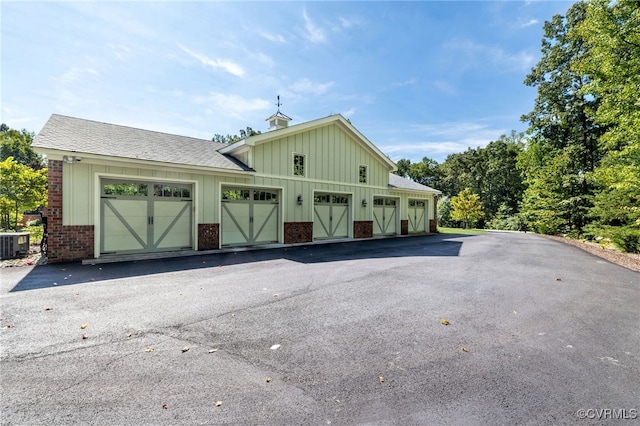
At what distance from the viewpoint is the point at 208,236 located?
10.4 m

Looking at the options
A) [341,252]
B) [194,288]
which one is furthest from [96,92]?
[341,252]

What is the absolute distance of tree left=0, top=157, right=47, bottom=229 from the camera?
499 inches

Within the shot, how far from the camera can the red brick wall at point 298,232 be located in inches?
496

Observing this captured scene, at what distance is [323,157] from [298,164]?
1.51 metres

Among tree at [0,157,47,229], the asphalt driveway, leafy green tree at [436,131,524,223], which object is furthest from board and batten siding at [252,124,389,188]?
leafy green tree at [436,131,524,223]

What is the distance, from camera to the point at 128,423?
6.57 feet

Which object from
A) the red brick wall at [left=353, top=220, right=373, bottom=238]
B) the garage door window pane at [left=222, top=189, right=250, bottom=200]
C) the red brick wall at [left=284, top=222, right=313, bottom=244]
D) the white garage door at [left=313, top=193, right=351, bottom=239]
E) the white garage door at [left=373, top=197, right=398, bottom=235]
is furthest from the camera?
the white garage door at [left=373, top=197, right=398, bottom=235]

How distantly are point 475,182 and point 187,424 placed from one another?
140ft

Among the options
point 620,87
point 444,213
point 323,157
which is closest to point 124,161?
point 323,157

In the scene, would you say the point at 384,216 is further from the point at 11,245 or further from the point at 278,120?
the point at 11,245

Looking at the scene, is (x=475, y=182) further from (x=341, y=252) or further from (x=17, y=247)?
(x=17, y=247)

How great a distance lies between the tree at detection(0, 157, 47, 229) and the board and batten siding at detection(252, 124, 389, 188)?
10.8 metres

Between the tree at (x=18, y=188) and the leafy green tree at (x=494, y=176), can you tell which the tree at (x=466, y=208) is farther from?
the tree at (x=18, y=188)

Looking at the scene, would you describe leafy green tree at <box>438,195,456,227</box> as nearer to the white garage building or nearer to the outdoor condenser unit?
the white garage building
